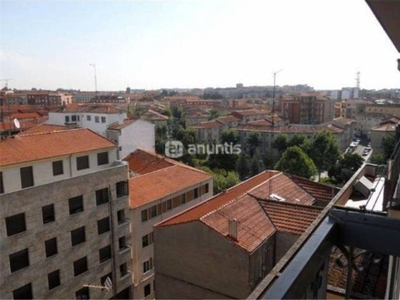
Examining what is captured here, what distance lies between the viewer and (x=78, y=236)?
1021cm

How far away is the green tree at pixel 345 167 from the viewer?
23109mm

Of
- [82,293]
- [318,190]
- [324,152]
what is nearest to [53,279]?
[82,293]

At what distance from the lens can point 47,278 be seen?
9508mm

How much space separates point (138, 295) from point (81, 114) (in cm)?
1538

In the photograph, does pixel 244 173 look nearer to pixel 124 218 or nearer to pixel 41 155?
pixel 124 218

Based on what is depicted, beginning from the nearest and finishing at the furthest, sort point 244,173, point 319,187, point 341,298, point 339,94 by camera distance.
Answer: point 341,298 → point 319,187 → point 244,173 → point 339,94

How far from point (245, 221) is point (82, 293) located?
19.1 feet

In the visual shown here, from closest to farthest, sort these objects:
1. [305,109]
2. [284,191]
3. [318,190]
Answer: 1. [284,191]
2. [318,190]
3. [305,109]

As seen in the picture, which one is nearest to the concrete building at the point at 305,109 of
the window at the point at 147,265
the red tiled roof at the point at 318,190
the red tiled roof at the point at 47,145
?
the red tiled roof at the point at 318,190

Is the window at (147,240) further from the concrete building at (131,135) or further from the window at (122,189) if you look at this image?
the concrete building at (131,135)

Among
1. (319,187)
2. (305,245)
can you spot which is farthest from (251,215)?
(305,245)

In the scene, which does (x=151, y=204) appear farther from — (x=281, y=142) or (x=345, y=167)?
(x=281, y=142)

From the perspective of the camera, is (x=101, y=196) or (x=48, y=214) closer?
(x=48, y=214)

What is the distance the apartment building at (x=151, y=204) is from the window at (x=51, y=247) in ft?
9.13
